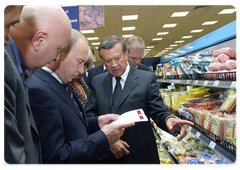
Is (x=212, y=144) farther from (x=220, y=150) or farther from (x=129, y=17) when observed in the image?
(x=129, y=17)

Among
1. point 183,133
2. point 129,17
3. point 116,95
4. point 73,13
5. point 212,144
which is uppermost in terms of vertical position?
point 129,17

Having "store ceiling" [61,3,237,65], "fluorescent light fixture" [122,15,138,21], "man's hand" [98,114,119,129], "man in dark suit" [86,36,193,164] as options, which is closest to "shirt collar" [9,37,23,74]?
"man's hand" [98,114,119,129]

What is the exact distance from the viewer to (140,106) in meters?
1.59

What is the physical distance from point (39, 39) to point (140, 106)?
1076 millimetres

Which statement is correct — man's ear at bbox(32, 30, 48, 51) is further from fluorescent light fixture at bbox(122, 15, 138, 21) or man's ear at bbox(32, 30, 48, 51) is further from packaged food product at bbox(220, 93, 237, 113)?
fluorescent light fixture at bbox(122, 15, 138, 21)

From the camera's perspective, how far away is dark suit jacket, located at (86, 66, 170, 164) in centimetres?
157

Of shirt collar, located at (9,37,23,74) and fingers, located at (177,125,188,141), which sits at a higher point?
shirt collar, located at (9,37,23,74)

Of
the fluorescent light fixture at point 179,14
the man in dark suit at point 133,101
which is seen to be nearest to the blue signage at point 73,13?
the man in dark suit at point 133,101

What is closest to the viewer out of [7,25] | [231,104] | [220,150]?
[7,25]

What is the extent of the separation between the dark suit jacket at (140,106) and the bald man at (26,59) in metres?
0.89

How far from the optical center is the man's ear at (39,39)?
0.75 metres

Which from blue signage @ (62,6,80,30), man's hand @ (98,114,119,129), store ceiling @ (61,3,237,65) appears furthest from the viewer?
store ceiling @ (61,3,237,65)

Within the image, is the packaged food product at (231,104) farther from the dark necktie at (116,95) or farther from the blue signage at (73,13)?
the blue signage at (73,13)

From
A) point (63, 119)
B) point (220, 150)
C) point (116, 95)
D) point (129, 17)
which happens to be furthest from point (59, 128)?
point (129, 17)
